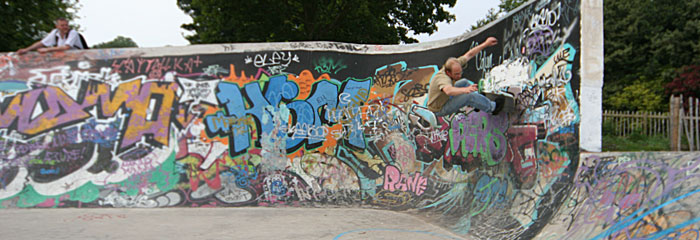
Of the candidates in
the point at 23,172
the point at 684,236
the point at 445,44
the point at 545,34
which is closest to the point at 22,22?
the point at 23,172

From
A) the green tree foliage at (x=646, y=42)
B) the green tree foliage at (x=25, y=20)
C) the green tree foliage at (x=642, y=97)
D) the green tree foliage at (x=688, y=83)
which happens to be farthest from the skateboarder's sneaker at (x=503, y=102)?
the green tree foliage at (x=646, y=42)

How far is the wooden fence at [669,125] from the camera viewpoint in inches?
520

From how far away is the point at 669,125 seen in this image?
14734 mm

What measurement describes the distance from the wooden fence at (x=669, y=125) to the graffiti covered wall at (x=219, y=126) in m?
8.91

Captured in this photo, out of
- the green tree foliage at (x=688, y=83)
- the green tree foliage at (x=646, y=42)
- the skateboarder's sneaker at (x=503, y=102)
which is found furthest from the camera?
the green tree foliage at (x=646, y=42)

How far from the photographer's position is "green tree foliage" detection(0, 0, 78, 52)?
51.5ft

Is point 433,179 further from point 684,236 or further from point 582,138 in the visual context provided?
point 684,236

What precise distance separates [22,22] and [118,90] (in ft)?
35.7

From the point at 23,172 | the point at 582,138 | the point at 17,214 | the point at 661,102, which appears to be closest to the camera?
the point at 582,138

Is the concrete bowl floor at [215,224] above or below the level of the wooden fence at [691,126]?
below

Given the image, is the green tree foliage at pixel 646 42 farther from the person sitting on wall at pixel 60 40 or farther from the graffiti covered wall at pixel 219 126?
the person sitting on wall at pixel 60 40

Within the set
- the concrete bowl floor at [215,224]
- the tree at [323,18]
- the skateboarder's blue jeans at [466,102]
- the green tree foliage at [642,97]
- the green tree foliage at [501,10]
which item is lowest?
the concrete bowl floor at [215,224]

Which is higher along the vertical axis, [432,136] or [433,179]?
[432,136]

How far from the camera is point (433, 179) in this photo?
309 inches
